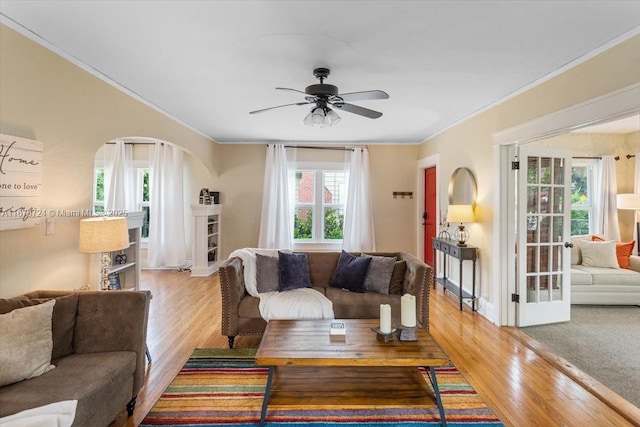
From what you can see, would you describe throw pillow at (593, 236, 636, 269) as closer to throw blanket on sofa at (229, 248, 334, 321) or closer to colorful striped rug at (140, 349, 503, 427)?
colorful striped rug at (140, 349, 503, 427)

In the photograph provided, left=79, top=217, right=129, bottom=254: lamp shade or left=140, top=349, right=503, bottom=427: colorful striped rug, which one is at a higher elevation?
left=79, top=217, right=129, bottom=254: lamp shade

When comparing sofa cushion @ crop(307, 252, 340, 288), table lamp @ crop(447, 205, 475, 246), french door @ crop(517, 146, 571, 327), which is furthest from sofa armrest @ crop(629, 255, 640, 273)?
sofa cushion @ crop(307, 252, 340, 288)

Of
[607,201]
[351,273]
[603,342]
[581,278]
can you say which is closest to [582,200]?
[607,201]

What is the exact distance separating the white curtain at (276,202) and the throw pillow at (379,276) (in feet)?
9.21

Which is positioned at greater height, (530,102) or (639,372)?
(530,102)

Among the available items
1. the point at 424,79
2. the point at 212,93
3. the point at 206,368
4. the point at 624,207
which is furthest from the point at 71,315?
the point at 624,207

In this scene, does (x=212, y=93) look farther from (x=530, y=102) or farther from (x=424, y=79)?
(x=530, y=102)

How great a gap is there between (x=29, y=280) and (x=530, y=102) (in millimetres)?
4434

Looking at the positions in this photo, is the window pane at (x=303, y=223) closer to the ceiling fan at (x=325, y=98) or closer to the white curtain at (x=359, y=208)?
the white curtain at (x=359, y=208)

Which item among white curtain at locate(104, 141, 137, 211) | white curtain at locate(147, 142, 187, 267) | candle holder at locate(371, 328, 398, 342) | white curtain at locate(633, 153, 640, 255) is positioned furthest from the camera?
white curtain at locate(147, 142, 187, 267)

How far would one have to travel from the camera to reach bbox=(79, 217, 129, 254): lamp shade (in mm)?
2443

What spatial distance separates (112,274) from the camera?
3.30m

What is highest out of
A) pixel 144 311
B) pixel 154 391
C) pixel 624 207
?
pixel 624 207

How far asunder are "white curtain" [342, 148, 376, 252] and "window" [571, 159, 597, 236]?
344 centimetres
